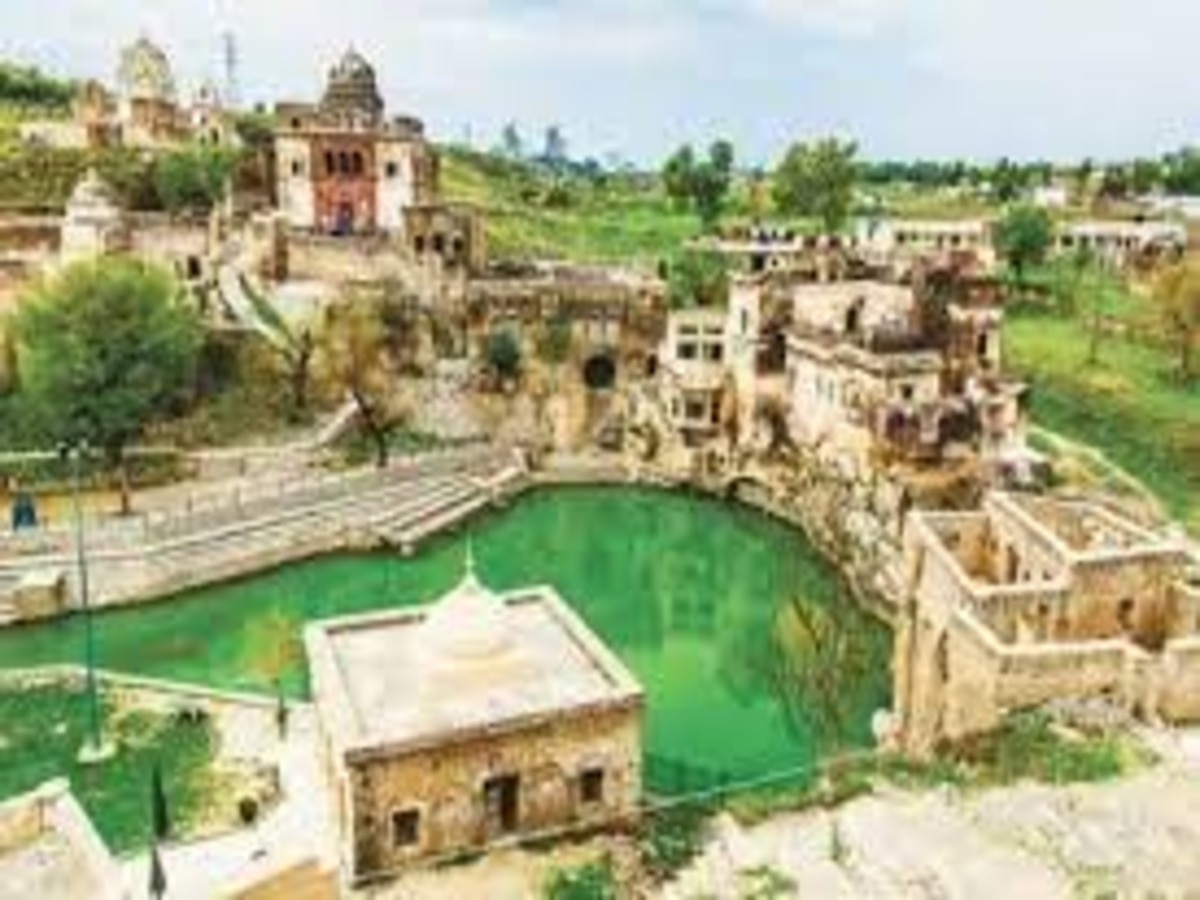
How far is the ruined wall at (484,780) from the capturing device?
57.1 feet

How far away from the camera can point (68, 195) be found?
64.0 metres

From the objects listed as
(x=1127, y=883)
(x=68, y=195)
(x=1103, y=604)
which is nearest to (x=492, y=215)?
(x=68, y=195)

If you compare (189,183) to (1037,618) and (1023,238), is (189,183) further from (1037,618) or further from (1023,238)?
(1037,618)

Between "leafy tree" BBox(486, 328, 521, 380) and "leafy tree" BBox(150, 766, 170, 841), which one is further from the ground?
"leafy tree" BBox(486, 328, 521, 380)

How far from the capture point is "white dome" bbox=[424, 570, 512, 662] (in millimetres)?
19031

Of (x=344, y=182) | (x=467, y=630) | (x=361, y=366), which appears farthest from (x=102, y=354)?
(x=467, y=630)

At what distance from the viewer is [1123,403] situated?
48.7 meters

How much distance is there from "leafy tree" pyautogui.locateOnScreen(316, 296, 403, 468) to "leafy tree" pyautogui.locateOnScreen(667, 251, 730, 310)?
1204 centimetres

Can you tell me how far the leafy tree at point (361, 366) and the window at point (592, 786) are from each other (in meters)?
29.9

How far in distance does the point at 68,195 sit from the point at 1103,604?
54.5 m

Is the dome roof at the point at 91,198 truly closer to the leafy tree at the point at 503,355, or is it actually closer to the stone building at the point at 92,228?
the stone building at the point at 92,228

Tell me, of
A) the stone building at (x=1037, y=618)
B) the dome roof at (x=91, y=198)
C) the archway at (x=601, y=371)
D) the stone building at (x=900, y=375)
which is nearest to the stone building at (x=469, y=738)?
the stone building at (x=1037, y=618)

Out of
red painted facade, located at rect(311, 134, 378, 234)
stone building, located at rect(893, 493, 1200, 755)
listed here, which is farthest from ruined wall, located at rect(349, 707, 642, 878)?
red painted facade, located at rect(311, 134, 378, 234)

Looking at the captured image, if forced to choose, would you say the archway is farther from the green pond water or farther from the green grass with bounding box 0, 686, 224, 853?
the green grass with bounding box 0, 686, 224, 853
